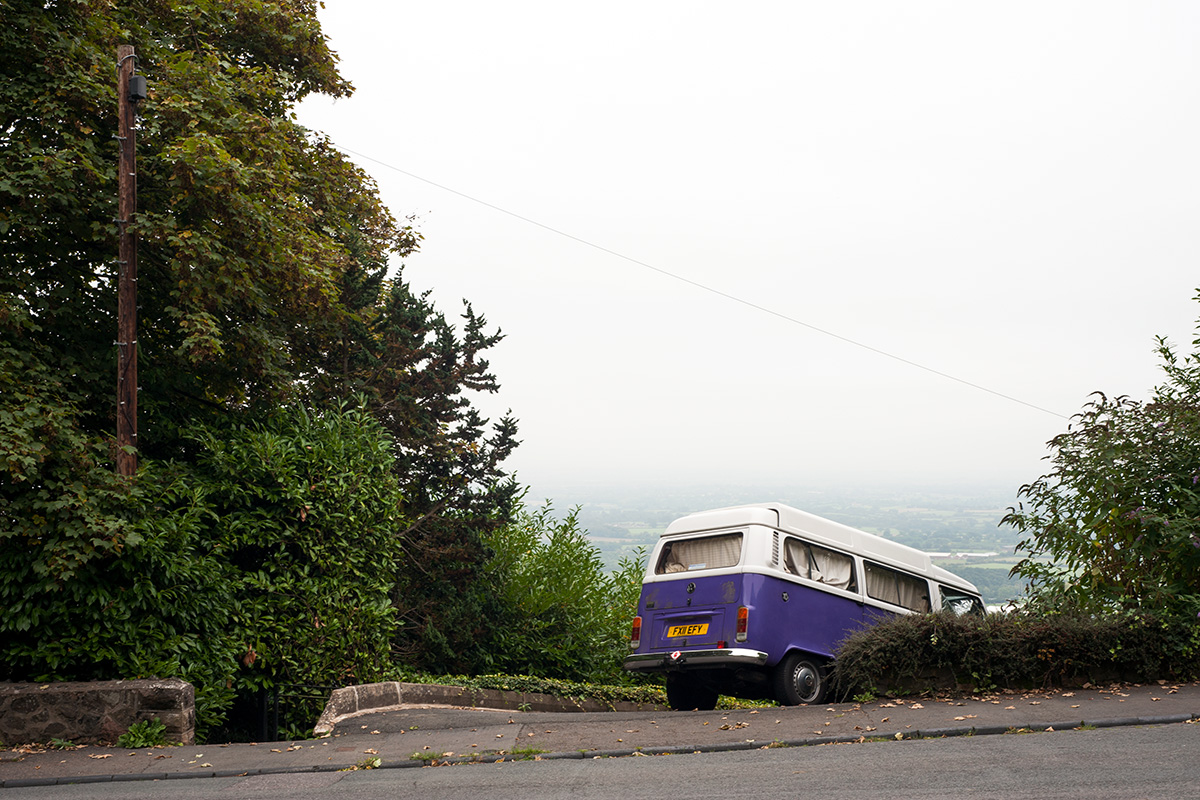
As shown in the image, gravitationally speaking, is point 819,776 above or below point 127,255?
below

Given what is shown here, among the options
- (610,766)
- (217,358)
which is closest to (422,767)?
(610,766)

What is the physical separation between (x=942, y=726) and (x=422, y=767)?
4.59 meters

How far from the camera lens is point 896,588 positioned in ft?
43.5

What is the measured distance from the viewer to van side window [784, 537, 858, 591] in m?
12.1

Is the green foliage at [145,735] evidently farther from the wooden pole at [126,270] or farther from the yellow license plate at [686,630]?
the yellow license plate at [686,630]

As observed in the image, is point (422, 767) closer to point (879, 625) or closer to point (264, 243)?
point (879, 625)

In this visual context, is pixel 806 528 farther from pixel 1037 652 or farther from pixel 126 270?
pixel 126 270

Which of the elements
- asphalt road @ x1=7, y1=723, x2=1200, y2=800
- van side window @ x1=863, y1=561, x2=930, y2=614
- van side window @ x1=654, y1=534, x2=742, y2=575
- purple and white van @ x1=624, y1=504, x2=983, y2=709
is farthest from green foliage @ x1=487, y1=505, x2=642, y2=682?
asphalt road @ x1=7, y1=723, x2=1200, y2=800

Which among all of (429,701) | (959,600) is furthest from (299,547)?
(959,600)

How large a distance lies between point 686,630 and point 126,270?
25.7 ft

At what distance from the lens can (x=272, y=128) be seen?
→ 42.5ft

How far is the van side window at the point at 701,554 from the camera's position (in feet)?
39.7

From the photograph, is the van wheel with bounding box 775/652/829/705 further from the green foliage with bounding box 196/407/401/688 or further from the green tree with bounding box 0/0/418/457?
the green tree with bounding box 0/0/418/457

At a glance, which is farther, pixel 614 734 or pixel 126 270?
pixel 126 270
